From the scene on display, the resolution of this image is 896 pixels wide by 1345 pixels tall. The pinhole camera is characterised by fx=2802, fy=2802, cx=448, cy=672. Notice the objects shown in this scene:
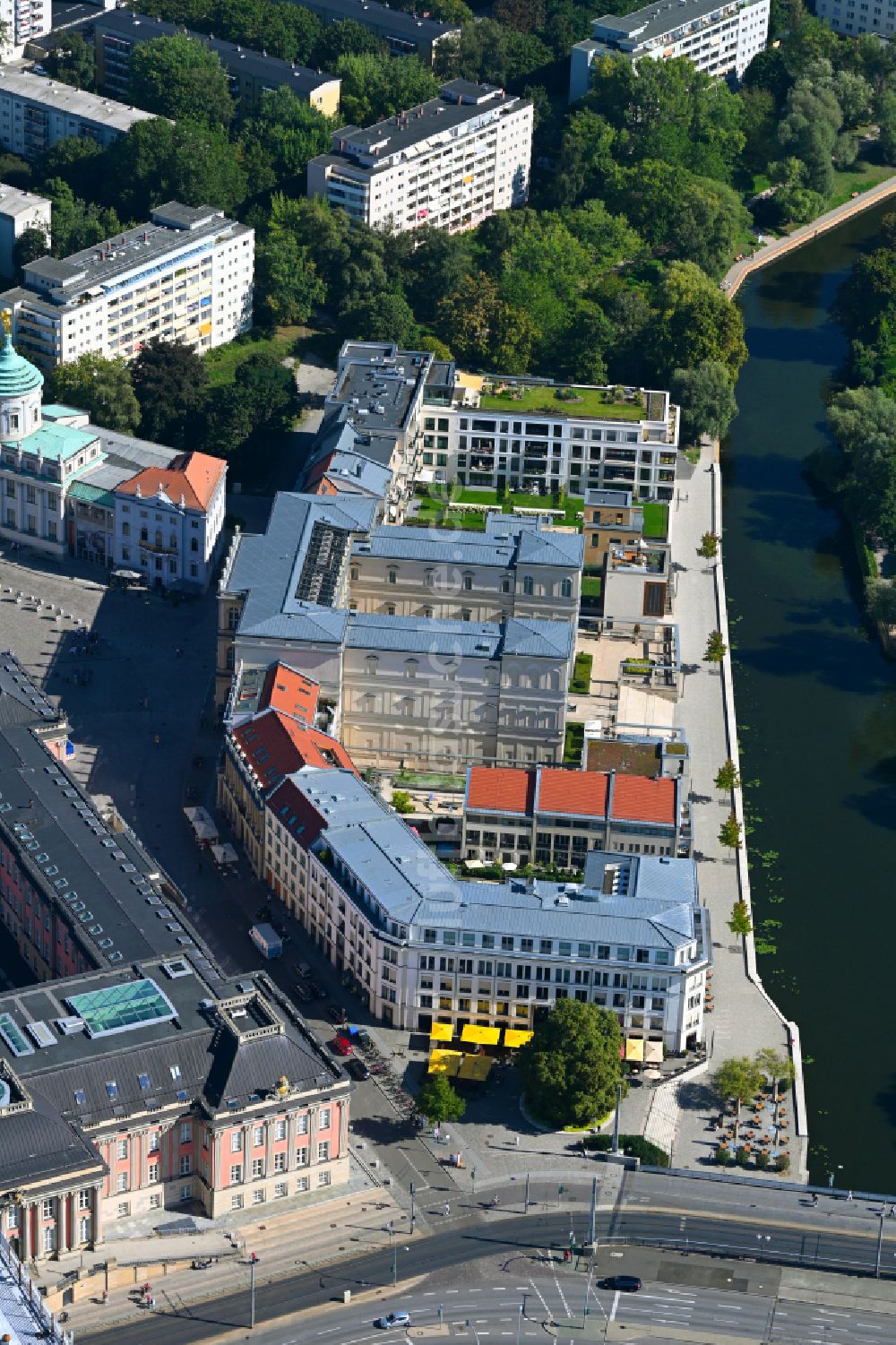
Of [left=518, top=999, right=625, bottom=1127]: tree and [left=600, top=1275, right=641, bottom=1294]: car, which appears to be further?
[left=518, top=999, right=625, bottom=1127]: tree

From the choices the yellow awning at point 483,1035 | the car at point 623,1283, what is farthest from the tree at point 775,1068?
the car at point 623,1283

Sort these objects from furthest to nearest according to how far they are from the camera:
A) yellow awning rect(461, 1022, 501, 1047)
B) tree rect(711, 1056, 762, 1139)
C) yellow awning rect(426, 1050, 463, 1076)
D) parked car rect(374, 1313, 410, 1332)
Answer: yellow awning rect(461, 1022, 501, 1047), yellow awning rect(426, 1050, 463, 1076), tree rect(711, 1056, 762, 1139), parked car rect(374, 1313, 410, 1332)

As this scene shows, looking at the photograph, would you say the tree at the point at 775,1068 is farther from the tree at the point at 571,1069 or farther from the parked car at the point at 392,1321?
the parked car at the point at 392,1321

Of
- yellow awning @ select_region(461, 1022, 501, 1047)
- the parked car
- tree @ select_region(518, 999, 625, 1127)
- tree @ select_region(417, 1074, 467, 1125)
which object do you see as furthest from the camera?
yellow awning @ select_region(461, 1022, 501, 1047)

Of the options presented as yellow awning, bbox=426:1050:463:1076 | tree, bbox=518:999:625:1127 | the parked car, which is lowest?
the parked car

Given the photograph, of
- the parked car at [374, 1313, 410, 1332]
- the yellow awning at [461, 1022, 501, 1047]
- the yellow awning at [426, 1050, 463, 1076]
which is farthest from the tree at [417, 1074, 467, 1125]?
the parked car at [374, 1313, 410, 1332]

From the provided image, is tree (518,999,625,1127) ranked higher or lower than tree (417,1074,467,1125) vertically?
higher

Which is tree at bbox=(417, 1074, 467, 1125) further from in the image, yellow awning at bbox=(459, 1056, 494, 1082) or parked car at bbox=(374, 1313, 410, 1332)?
parked car at bbox=(374, 1313, 410, 1332)
